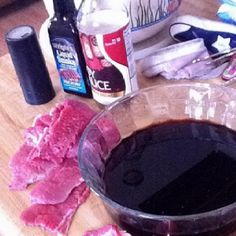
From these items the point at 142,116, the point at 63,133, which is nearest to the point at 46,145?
the point at 63,133

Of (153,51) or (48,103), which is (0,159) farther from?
(153,51)

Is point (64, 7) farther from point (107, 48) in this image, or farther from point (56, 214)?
point (56, 214)

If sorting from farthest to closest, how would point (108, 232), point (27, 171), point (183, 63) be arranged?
point (183, 63), point (27, 171), point (108, 232)

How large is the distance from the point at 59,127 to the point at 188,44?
0.86 feet

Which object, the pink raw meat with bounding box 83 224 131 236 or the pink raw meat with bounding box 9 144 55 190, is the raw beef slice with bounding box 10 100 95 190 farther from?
the pink raw meat with bounding box 83 224 131 236

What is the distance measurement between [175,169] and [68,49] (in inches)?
10.7

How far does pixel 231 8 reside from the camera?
0.85 m

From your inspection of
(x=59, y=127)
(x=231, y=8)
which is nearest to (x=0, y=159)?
(x=59, y=127)

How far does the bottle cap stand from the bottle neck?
0.05m

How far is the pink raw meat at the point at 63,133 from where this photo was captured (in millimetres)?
683

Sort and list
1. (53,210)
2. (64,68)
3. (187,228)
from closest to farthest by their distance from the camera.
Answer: (187,228), (53,210), (64,68)

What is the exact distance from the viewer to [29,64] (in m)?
0.76

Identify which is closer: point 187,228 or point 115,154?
point 187,228

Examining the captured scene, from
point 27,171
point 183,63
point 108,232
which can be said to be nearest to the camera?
point 108,232
